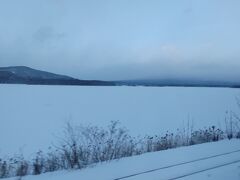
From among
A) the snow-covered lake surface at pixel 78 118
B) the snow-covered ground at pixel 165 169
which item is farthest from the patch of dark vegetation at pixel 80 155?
the snow-covered lake surface at pixel 78 118

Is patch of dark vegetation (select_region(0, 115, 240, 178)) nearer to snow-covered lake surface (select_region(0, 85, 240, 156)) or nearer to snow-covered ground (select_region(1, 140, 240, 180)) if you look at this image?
snow-covered ground (select_region(1, 140, 240, 180))

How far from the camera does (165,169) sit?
7.12m

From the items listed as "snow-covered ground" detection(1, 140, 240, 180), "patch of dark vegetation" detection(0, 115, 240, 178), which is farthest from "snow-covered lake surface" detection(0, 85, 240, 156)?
"snow-covered ground" detection(1, 140, 240, 180)

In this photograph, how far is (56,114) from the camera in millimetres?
20203

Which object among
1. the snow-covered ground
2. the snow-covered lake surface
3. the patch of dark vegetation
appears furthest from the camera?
the snow-covered lake surface

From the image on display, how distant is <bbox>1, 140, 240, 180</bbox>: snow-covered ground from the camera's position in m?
6.62

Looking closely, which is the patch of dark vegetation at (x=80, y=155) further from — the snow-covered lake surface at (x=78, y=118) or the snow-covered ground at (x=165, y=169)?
the snow-covered lake surface at (x=78, y=118)

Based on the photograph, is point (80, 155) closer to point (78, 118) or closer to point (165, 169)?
point (165, 169)

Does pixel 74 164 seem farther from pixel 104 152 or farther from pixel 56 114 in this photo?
pixel 56 114

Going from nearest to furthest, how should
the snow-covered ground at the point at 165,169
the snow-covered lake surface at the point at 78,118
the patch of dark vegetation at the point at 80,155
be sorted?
the snow-covered ground at the point at 165,169 < the patch of dark vegetation at the point at 80,155 < the snow-covered lake surface at the point at 78,118

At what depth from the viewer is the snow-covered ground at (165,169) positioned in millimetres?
6621

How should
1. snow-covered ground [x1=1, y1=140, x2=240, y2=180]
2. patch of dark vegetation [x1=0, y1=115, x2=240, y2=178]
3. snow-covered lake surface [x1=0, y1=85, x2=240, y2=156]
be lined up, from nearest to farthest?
1. snow-covered ground [x1=1, y1=140, x2=240, y2=180]
2. patch of dark vegetation [x1=0, y1=115, x2=240, y2=178]
3. snow-covered lake surface [x1=0, y1=85, x2=240, y2=156]

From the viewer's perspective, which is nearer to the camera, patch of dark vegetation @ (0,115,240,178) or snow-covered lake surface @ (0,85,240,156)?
patch of dark vegetation @ (0,115,240,178)

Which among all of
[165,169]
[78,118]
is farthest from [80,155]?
[78,118]
